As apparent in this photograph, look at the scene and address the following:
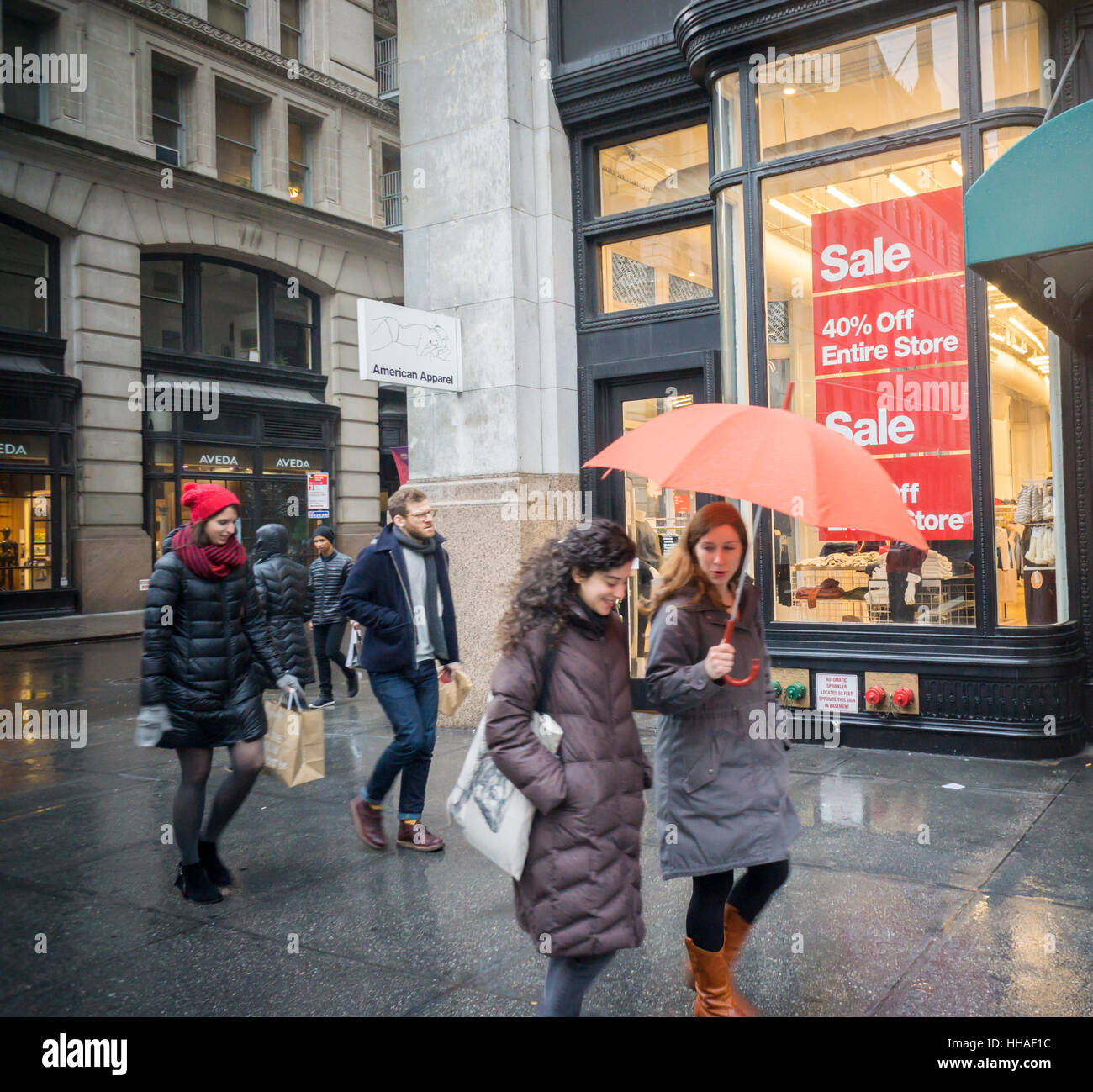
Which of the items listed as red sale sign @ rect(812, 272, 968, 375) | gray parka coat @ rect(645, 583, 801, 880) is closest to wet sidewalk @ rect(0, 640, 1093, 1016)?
gray parka coat @ rect(645, 583, 801, 880)

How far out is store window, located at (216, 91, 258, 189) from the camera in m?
24.2

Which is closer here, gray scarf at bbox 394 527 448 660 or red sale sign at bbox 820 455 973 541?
gray scarf at bbox 394 527 448 660

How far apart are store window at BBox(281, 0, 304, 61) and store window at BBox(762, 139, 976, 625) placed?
2215cm

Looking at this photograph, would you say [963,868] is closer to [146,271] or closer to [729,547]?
[729,547]

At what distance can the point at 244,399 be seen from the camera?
23859 millimetres

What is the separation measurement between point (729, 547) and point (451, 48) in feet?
24.2

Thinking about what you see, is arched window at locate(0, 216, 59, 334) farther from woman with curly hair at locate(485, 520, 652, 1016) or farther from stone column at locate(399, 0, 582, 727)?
woman with curly hair at locate(485, 520, 652, 1016)

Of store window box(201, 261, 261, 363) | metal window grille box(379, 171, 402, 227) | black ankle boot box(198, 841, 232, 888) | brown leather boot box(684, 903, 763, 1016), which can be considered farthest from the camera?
metal window grille box(379, 171, 402, 227)

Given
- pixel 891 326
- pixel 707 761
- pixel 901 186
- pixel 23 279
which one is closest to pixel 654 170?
pixel 901 186

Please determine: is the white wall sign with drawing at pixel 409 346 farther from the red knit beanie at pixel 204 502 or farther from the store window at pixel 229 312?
the store window at pixel 229 312

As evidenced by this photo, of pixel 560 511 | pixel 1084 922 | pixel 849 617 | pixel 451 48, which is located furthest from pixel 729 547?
pixel 451 48

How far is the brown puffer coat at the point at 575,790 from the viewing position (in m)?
2.76

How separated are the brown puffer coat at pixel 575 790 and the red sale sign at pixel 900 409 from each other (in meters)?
4.81
